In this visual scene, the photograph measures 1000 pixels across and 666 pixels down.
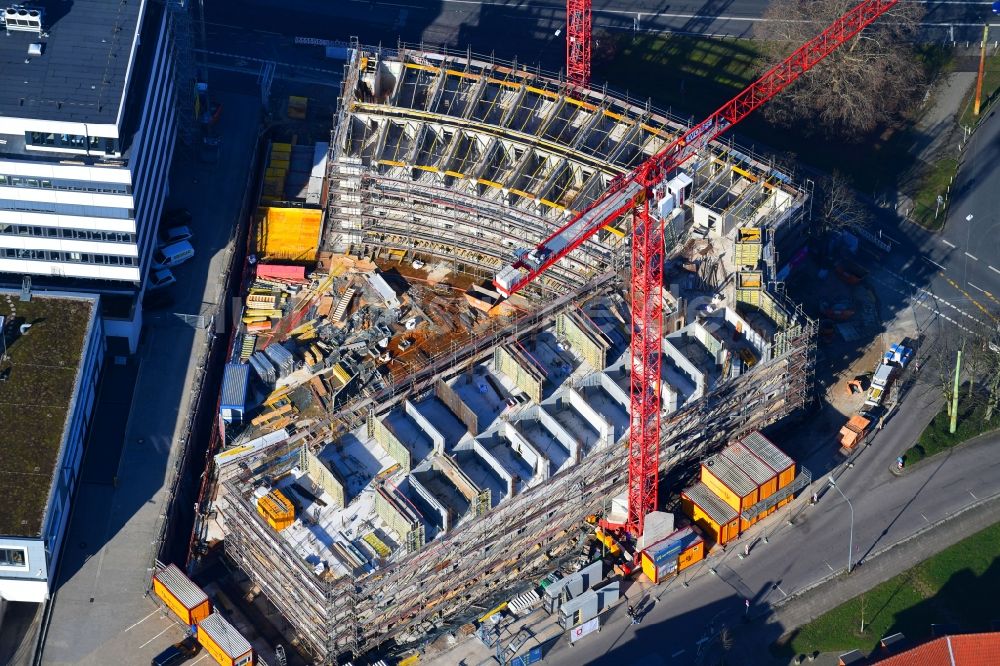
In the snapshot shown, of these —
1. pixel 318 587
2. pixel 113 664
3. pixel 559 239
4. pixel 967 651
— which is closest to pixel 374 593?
pixel 318 587

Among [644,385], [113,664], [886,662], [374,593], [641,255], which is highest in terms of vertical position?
[641,255]

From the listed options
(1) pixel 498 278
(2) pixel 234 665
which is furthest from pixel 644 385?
(2) pixel 234 665

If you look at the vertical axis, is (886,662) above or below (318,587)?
above

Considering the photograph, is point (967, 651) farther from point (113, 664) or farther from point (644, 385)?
point (113, 664)

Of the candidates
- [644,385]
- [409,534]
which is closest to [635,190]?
[644,385]

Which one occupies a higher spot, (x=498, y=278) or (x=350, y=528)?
(x=498, y=278)

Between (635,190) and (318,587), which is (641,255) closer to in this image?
(635,190)

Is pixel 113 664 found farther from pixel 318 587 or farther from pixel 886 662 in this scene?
pixel 886 662

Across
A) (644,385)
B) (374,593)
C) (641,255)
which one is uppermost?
(641,255)
